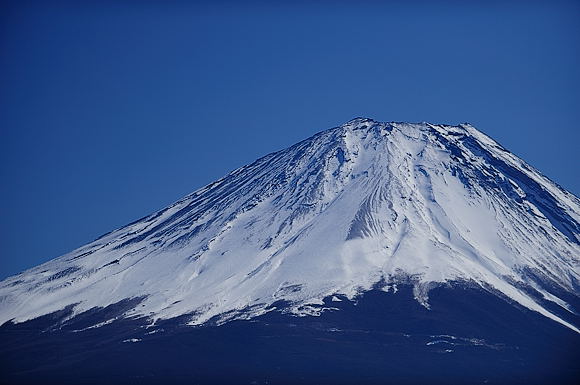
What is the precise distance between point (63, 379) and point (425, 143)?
67077 mm

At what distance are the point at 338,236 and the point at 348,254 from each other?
458 cm

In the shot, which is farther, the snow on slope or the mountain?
the snow on slope

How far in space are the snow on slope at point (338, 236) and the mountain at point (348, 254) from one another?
247 mm

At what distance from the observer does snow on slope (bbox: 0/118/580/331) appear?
96.7m

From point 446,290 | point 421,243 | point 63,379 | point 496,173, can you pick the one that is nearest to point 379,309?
point 446,290

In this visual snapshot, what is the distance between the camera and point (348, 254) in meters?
101

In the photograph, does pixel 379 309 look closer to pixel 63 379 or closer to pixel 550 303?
pixel 550 303

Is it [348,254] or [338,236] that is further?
[338,236]

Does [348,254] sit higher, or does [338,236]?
[338,236]

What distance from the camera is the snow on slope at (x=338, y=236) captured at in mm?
96688

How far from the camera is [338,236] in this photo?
105m

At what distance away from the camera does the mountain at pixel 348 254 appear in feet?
295

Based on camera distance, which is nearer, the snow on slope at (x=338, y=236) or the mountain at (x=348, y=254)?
the mountain at (x=348, y=254)

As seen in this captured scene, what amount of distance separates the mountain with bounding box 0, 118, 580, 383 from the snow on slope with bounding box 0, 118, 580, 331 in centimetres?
25
